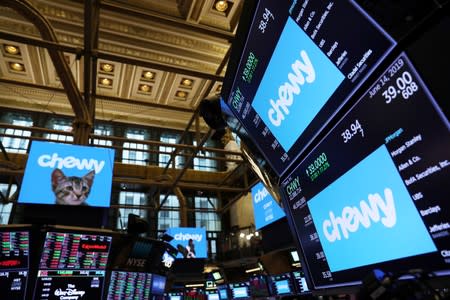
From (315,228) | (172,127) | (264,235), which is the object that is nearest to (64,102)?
(172,127)

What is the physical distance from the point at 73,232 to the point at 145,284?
1.75 m

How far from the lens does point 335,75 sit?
1.41 meters

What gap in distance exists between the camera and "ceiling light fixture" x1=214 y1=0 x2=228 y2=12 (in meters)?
9.03

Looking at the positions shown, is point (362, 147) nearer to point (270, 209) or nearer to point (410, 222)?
point (410, 222)

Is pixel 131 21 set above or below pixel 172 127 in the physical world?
below

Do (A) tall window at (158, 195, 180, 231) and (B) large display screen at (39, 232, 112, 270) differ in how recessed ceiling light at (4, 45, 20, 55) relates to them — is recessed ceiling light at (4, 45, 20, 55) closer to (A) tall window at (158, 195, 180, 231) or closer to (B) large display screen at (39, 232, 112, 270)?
(B) large display screen at (39, 232, 112, 270)

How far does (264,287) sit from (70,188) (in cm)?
668

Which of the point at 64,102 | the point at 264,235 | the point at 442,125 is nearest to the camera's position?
the point at 442,125

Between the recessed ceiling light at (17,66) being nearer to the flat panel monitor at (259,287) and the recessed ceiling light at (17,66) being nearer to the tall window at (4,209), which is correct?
the tall window at (4,209)

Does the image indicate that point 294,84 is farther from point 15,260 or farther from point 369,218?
point 15,260

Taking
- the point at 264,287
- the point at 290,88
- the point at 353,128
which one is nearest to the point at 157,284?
the point at 264,287

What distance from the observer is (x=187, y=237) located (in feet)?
44.1

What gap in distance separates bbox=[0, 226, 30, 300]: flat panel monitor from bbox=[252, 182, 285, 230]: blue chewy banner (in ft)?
18.8

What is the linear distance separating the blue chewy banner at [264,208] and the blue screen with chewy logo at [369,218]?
Result: 6.86 meters
